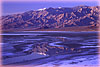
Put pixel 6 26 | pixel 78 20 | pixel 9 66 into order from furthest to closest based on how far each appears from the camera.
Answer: pixel 78 20
pixel 6 26
pixel 9 66

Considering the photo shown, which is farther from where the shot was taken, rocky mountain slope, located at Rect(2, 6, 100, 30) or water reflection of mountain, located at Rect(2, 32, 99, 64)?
rocky mountain slope, located at Rect(2, 6, 100, 30)

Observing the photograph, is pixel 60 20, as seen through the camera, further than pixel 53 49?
Yes

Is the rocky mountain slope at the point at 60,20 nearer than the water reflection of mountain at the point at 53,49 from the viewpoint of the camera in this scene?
No

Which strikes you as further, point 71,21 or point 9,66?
point 71,21

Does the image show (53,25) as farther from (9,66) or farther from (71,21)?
(9,66)

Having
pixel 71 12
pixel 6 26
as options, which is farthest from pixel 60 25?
pixel 6 26

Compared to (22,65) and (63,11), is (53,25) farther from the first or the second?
(22,65)

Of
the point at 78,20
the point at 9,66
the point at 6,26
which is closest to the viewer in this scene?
the point at 9,66

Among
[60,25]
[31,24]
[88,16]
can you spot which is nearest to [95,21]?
[88,16]

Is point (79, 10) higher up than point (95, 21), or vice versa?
point (79, 10)
